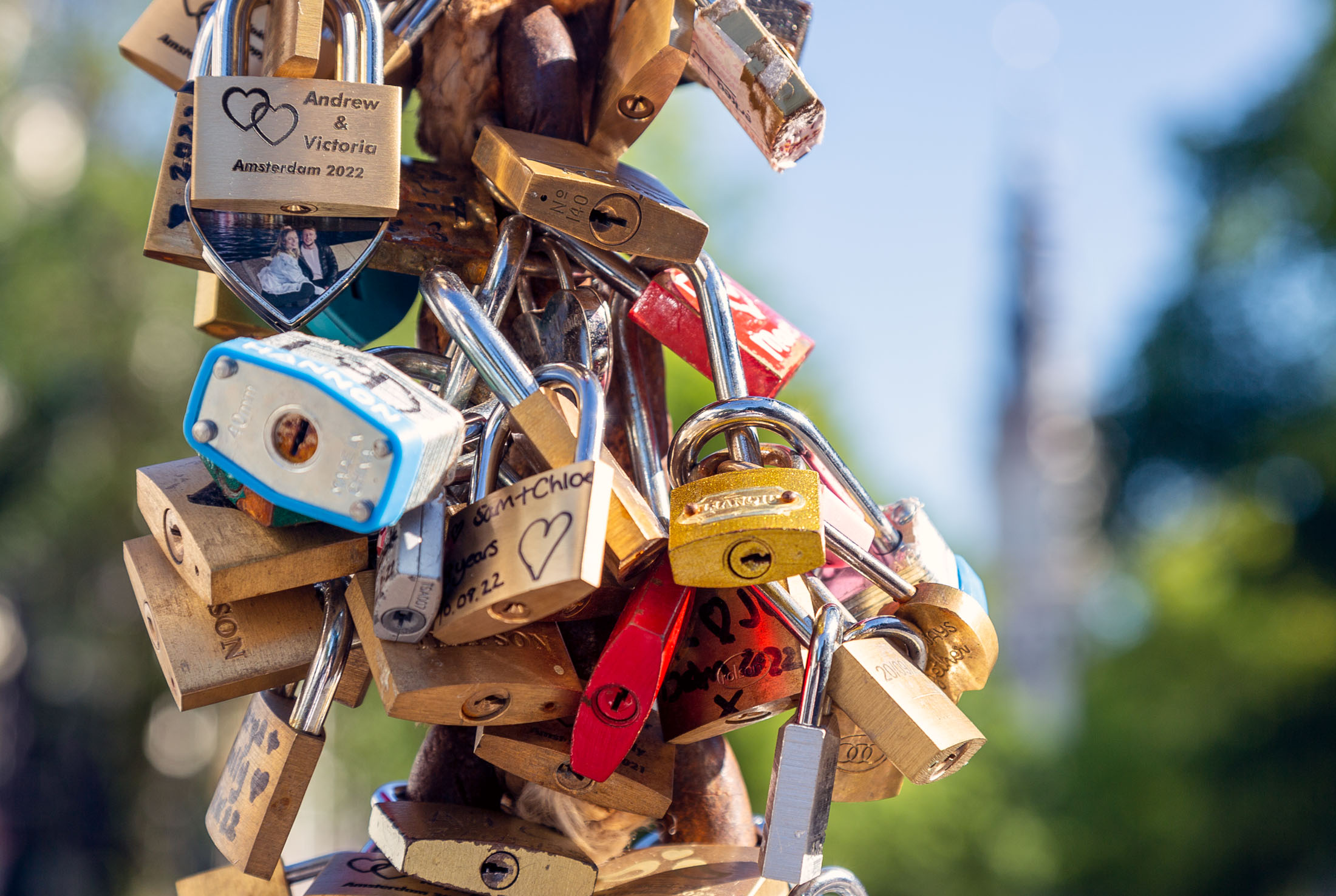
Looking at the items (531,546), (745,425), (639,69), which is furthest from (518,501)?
(639,69)

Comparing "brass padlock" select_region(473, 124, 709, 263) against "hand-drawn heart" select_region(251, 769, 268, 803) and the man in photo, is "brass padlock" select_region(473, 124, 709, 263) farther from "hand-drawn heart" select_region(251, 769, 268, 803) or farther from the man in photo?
"hand-drawn heart" select_region(251, 769, 268, 803)

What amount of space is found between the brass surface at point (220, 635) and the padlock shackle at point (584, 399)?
0.18 meters

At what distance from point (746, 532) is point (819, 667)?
96 mm

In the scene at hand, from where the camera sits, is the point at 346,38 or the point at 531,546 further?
the point at 346,38

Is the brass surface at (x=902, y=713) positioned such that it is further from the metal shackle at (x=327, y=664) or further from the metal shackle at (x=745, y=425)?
the metal shackle at (x=327, y=664)

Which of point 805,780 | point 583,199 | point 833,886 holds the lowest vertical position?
point 833,886

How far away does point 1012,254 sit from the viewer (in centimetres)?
1816

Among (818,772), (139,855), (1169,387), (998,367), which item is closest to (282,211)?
(818,772)

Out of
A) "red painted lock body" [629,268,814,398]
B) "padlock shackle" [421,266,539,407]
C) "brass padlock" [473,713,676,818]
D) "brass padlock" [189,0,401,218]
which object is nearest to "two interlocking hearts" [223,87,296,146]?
"brass padlock" [189,0,401,218]

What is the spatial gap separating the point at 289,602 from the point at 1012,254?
1910 cm

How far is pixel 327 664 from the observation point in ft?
1.70

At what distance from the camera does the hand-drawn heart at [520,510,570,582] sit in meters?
0.42

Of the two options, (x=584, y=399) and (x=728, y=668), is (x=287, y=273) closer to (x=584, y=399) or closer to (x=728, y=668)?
(x=584, y=399)

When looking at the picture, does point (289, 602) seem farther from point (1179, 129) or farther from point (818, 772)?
point (1179, 129)
